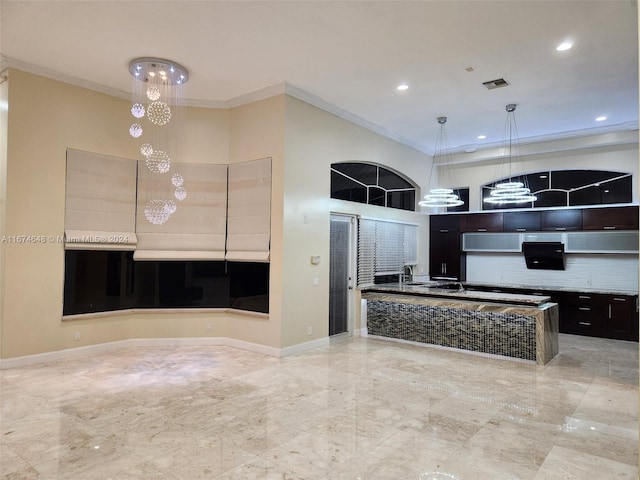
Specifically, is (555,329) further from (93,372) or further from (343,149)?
(93,372)

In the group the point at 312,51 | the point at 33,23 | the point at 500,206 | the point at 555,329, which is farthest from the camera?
the point at 500,206

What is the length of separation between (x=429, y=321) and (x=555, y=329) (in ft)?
5.83

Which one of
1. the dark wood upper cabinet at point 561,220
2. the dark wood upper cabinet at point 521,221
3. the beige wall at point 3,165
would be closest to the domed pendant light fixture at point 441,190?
the dark wood upper cabinet at point 521,221

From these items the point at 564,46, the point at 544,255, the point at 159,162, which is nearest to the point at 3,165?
the point at 159,162

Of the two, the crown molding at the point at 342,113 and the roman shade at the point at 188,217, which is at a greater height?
the crown molding at the point at 342,113

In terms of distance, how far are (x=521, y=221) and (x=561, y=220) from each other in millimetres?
723

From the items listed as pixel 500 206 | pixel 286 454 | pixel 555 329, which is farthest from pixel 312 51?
pixel 500 206

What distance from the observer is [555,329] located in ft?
20.1

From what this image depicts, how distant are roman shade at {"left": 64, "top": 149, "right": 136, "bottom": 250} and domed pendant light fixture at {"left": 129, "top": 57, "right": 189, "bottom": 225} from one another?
1.15ft

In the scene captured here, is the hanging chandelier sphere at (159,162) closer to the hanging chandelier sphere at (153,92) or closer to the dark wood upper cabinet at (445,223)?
the hanging chandelier sphere at (153,92)

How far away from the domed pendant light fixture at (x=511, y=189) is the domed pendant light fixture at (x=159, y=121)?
4887 millimetres

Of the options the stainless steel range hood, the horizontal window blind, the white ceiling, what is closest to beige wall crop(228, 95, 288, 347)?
the white ceiling

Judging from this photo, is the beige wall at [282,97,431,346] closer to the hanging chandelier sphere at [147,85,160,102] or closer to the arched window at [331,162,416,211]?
the arched window at [331,162,416,211]

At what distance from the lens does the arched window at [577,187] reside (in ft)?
25.3
